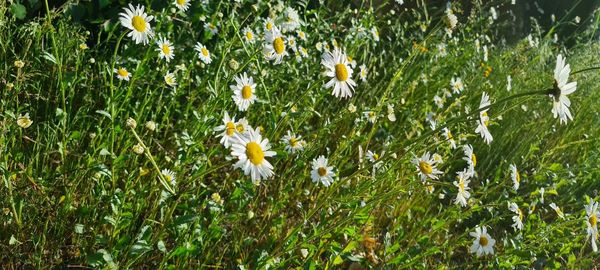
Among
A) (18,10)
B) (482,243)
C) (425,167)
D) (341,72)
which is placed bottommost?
(482,243)

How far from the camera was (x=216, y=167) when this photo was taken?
1.16 metres

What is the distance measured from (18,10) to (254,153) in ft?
3.91

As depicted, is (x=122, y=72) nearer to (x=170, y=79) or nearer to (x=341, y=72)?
(x=170, y=79)

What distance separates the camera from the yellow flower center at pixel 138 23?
1.73 m

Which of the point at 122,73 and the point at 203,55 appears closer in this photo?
the point at 122,73

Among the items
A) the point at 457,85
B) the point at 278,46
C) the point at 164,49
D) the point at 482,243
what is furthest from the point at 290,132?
the point at 457,85

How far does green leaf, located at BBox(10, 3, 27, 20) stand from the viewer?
1.93m

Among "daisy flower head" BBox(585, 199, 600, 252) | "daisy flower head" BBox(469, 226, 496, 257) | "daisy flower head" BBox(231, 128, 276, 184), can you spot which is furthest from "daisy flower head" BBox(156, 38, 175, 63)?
"daisy flower head" BBox(585, 199, 600, 252)

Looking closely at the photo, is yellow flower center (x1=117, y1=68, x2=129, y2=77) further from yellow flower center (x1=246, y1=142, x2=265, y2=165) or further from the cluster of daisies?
yellow flower center (x1=246, y1=142, x2=265, y2=165)

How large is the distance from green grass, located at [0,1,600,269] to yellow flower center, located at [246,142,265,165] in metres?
0.04

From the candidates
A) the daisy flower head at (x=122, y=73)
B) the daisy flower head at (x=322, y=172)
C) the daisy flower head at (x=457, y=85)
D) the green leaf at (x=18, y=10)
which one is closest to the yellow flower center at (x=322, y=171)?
the daisy flower head at (x=322, y=172)

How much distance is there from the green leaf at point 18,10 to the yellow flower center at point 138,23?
47 cm

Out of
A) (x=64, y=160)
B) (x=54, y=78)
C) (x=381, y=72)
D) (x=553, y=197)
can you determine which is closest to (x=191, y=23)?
(x=54, y=78)

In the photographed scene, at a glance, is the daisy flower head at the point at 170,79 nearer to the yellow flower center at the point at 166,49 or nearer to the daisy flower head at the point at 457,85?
the yellow flower center at the point at 166,49
